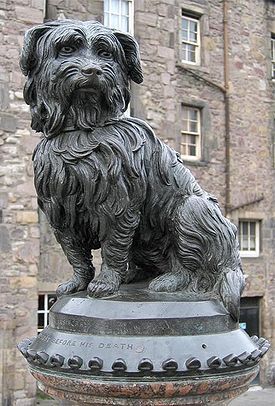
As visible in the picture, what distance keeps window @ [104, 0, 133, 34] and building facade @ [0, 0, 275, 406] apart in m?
0.02

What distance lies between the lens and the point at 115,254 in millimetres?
2658

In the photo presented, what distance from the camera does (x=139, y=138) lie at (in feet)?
8.70

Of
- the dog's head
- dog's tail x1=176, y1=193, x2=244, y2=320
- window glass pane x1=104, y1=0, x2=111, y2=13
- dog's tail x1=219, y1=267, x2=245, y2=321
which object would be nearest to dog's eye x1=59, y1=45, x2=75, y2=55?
the dog's head

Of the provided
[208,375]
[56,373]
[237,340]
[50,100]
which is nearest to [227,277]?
[237,340]

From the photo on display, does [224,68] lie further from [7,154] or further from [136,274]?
[136,274]

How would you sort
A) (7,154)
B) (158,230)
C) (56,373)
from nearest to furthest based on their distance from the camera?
(56,373), (158,230), (7,154)

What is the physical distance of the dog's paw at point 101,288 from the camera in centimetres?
258

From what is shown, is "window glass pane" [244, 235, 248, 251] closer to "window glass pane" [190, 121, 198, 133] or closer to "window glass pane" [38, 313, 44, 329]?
"window glass pane" [190, 121, 198, 133]

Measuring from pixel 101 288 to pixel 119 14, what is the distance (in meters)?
10.1

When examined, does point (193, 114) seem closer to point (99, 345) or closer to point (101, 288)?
point (101, 288)

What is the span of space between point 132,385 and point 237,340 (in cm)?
55

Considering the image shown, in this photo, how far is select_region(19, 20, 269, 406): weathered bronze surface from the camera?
2361 mm

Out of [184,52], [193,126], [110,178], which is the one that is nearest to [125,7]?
[184,52]

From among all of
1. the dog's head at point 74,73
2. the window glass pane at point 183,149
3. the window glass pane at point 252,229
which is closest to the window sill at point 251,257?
the window glass pane at point 252,229
